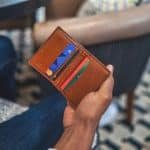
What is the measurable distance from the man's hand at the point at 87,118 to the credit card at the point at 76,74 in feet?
0.15

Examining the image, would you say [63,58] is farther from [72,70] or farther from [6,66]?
[6,66]

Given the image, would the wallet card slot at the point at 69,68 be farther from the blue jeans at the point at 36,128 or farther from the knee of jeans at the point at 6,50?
the knee of jeans at the point at 6,50

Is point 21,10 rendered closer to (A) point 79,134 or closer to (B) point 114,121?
(A) point 79,134

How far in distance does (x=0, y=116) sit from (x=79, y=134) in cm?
33

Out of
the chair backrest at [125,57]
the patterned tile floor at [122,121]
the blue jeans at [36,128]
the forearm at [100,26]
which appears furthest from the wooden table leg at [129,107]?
the blue jeans at [36,128]

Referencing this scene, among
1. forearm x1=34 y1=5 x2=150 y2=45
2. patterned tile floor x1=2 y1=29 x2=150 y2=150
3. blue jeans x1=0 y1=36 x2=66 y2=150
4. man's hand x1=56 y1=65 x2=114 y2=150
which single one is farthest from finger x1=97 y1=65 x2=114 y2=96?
patterned tile floor x1=2 y1=29 x2=150 y2=150

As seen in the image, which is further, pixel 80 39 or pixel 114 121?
pixel 114 121

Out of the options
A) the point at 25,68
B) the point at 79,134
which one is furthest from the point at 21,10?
the point at 25,68

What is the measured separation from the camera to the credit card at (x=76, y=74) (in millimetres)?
736

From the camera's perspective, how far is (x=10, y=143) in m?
0.81

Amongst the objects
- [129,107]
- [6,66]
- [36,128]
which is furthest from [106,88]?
[129,107]

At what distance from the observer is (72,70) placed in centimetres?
74

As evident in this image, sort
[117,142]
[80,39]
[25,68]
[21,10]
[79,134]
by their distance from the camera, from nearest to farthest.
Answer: [79,134] < [21,10] < [80,39] < [117,142] < [25,68]

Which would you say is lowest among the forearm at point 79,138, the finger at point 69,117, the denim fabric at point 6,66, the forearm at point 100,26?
the denim fabric at point 6,66
